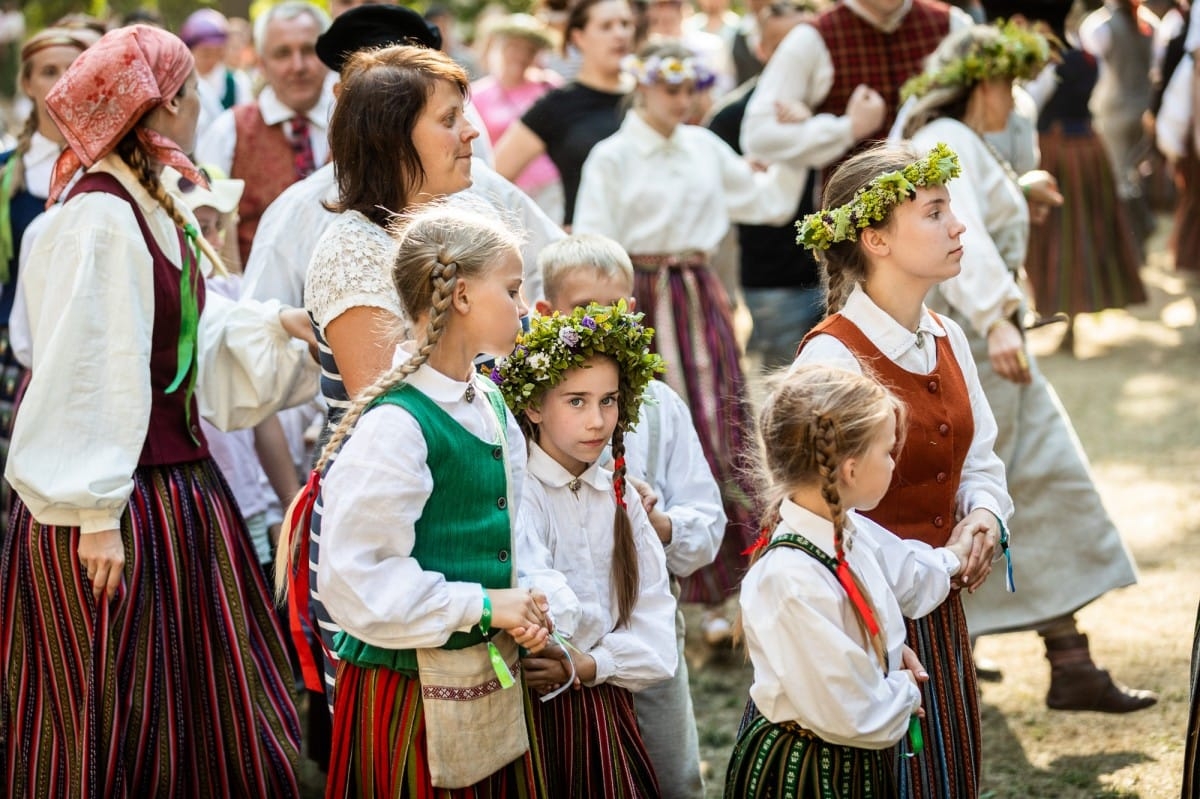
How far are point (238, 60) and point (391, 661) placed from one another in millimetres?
10676

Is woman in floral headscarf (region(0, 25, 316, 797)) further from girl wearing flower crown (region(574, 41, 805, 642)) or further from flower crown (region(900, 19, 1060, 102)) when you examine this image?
flower crown (region(900, 19, 1060, 102))

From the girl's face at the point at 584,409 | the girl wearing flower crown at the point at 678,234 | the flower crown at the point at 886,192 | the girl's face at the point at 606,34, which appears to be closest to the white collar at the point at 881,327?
the flower crown at the point at 886,192

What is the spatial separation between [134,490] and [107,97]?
0.87m

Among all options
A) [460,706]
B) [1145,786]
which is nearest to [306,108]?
[460,706]

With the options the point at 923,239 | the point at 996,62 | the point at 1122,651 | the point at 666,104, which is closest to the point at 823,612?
the point at 923,239

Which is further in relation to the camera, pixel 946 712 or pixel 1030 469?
pixel 1030 469

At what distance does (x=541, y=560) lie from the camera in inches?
120

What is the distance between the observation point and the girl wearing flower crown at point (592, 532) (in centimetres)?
310

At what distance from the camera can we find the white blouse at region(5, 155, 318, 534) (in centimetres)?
326

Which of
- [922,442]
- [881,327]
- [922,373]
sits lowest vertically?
[922,442]

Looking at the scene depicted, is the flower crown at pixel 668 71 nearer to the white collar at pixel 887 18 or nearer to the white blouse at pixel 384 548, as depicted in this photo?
the white collar at pixel 887 18

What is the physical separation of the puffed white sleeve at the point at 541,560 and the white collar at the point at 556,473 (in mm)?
25

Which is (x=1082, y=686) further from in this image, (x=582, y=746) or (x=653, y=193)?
(x=653, y=193)

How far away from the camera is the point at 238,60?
12.7 metres
